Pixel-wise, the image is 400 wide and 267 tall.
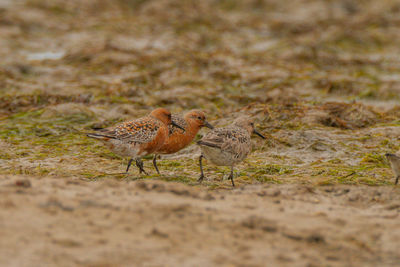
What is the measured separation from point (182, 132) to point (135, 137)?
43.6 inches

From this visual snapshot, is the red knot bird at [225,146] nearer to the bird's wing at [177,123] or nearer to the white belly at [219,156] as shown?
the white belly at [219,156]

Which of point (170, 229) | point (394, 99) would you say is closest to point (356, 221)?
point (170, 229)

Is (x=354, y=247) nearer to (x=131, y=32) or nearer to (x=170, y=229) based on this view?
(x=170, y=229)

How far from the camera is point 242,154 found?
6992 millimetres

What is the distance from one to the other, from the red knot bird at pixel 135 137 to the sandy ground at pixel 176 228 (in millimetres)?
1749

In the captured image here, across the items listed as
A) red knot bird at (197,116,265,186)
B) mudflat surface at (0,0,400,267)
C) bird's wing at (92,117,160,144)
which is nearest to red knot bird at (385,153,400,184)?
mudflat surface at (0,0,400,267)

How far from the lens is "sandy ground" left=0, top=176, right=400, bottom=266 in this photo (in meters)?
3.64

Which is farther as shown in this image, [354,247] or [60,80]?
[60,80]

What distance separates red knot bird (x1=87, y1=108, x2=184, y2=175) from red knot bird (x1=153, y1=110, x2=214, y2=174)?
273mm

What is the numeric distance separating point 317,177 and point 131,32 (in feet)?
35.4

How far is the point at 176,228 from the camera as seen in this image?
4.11m

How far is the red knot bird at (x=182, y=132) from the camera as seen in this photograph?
7.67 meters

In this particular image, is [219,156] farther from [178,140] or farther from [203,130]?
[203,130]

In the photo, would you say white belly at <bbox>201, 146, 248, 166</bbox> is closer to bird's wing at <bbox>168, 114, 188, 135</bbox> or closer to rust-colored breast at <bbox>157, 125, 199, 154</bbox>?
rust-colored breast at <bbox>157, 125, 199, 154</bbox>
